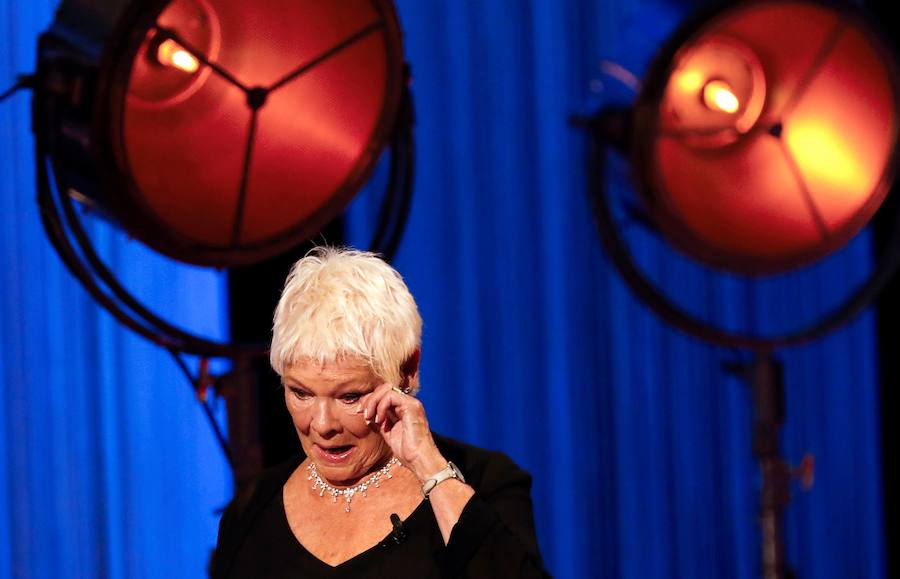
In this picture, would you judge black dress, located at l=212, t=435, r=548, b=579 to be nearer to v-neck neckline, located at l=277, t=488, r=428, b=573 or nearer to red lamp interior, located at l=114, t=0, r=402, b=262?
v-neck neckline, located at l=277, t=488, r=428, b=573

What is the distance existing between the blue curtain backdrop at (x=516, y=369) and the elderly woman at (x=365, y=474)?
0.76 meters

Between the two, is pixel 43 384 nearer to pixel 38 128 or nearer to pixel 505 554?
pixel 38 128

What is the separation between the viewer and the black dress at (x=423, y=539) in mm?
1486

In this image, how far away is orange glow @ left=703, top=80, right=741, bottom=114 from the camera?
75.7 inches

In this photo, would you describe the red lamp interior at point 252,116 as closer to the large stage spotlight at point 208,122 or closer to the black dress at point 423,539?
the large stage spotlight at point 208,122

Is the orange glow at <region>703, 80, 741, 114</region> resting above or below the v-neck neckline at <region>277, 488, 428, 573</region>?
above

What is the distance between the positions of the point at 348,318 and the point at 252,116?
0.34 m

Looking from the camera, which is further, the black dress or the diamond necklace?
the diamond necklace

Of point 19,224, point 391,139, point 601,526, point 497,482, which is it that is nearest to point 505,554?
point 497,482

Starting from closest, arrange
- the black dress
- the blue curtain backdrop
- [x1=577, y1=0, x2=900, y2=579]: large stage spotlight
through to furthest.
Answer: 1. the black dress
2. [x1=577, y1=0, x2=900, y2=579]: large stage spotlight
3. the blue curtain backdrop

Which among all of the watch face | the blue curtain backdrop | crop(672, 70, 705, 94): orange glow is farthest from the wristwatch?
the blue curtain backdrop

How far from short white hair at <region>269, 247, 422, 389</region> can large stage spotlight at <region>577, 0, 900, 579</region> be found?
0.50 m

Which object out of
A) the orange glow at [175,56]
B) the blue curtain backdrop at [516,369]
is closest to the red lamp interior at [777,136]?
the orange glow at [175,56]

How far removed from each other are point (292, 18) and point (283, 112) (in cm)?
14
